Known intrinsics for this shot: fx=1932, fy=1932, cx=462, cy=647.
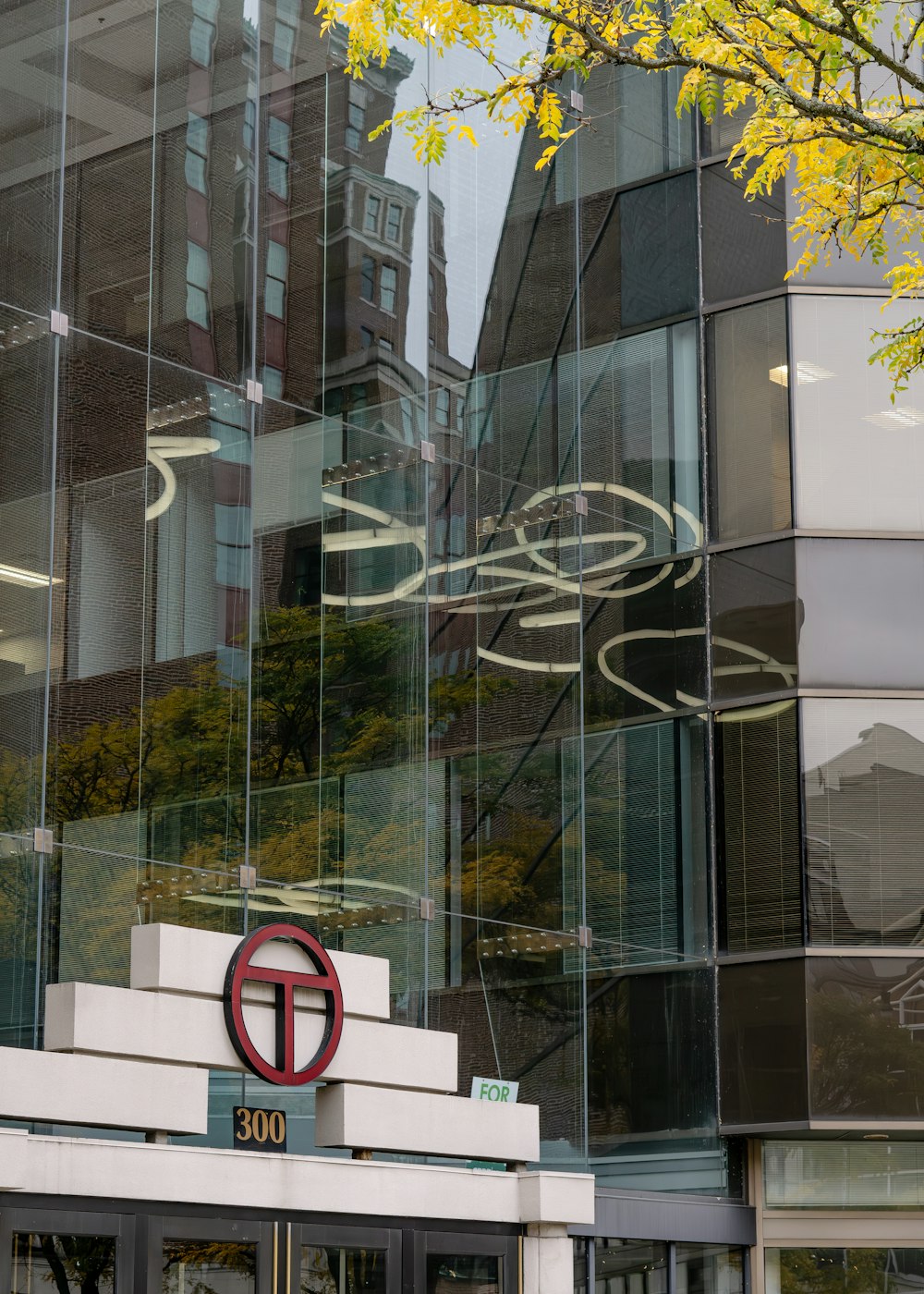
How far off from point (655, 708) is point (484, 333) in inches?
159

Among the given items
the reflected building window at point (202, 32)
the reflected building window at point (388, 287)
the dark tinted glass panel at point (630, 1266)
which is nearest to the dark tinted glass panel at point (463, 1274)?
the dark tinted glass panel at point (630, 1266)

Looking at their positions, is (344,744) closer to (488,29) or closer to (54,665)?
(54,665)

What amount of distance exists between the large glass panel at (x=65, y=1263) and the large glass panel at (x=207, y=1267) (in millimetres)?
420

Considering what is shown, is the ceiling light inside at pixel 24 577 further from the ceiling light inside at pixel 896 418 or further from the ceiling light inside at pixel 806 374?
the ceiling light inside at pixel 896 418

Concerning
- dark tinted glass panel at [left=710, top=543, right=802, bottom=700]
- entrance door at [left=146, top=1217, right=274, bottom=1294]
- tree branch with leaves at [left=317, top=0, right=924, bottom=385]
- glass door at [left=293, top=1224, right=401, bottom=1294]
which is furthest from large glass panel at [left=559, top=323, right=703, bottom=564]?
entrance door at [left=146, top=1217, right=274, bottom=1294]

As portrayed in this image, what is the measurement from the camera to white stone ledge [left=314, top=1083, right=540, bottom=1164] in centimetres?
1302

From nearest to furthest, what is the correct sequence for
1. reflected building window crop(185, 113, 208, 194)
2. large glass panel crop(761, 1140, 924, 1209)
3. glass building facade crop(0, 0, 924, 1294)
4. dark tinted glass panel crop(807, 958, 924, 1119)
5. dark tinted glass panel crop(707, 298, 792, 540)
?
glass building facade crop(0, 0, 924, 1294), reflected building window crop(185, 113, 208, 194), dark tinted glass panel crop(807, 958, 924, 1119), large glass panel crop(761, 1140, 924, 1209), dark tinted glass panel crop(707, 298, 792, 540)

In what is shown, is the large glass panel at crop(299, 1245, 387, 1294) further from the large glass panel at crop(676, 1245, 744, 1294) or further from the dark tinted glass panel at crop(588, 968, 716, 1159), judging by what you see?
the large glass panel at crop(676, 1245, 744, 1294)

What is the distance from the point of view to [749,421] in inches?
765

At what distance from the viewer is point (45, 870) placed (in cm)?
1265

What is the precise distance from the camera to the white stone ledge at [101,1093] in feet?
35.8

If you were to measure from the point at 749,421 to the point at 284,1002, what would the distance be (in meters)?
9.09

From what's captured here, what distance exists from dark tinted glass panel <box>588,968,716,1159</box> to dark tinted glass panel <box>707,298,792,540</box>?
180 inches

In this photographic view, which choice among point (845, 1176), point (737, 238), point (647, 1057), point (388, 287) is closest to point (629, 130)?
point (737, 238)
